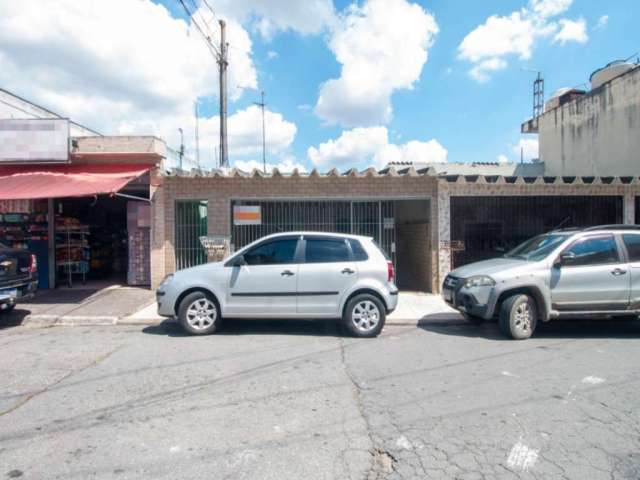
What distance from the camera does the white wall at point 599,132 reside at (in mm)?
13766

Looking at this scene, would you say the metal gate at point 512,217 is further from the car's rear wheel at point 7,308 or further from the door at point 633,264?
the car's rear wheel at point 7,308

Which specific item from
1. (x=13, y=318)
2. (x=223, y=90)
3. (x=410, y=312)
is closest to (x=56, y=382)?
(x=13, y=318)

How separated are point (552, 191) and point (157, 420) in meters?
10.4

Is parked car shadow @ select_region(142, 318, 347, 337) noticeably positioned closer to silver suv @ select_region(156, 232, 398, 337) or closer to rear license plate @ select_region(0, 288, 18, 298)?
silver suv @ select_region(156, 232, 398, 337)

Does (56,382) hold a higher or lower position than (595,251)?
lower

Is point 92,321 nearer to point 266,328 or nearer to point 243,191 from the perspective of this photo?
point 266,328

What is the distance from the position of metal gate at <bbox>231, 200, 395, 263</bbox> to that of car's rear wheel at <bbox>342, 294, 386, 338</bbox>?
4.22m

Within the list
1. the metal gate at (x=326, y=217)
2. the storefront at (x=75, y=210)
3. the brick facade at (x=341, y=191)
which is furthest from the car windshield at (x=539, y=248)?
the storefront at (x=75, y=210)

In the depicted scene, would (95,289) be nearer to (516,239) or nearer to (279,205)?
(279,205)

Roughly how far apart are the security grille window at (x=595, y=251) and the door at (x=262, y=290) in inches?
177

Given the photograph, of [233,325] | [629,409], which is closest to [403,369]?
[629,409]

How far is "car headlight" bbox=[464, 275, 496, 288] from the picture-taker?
6859 millimetres

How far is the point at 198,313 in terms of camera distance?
698 centimetres

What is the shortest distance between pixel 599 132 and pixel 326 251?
43.9 feet
